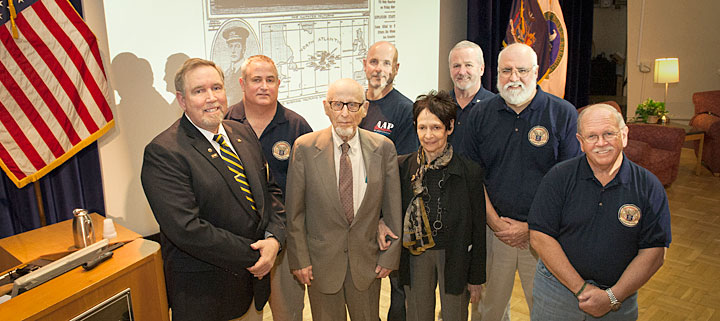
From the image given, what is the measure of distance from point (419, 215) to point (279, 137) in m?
0.87

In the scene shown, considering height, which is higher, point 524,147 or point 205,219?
point 524,147

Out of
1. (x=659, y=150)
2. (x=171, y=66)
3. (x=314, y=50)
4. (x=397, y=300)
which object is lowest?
(x=397, y=300)

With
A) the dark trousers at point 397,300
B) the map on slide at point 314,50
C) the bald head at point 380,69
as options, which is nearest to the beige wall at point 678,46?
the map on slide at point 314,50

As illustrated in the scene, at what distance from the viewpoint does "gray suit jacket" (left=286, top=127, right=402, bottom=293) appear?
2.36m

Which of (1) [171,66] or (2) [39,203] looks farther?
(1) [171,66]

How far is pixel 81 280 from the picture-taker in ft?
6.46

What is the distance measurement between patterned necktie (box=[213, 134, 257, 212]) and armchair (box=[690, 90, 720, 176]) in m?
6.33

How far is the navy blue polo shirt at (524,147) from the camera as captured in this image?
260cm

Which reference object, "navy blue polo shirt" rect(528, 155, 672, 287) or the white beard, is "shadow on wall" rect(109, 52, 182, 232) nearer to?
the white beard

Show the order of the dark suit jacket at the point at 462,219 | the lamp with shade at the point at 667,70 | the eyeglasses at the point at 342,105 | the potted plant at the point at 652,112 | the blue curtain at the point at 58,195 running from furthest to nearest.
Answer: the lamp with shade at the point at 667,70
the potted plant at the point at 652,112
the blue curtain at the point at 58,195
the dark suit jacket at the point at 462,219
the eyeglasses at the point at 342,105

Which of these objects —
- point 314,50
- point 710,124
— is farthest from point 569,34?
point 314,50

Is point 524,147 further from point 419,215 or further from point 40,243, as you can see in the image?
point 40,243

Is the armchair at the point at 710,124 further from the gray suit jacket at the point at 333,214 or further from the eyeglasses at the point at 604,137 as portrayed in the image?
the gray suit jacket at the point at 333,214

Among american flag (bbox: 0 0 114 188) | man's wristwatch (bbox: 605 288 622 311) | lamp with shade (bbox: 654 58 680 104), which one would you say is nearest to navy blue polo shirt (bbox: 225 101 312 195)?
american flag (bbox: 0 0 114 188)
